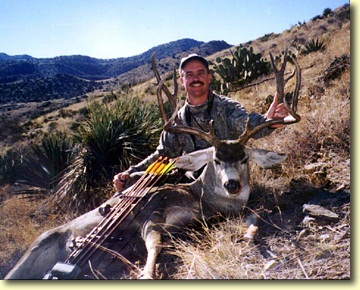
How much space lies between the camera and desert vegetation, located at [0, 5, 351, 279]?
2432 mm

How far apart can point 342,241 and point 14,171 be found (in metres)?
6.68

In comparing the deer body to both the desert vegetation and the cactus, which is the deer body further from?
the cactus

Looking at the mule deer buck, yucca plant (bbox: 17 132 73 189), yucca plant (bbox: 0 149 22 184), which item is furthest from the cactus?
the mule deer buck

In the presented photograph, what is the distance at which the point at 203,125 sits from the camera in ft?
13.1

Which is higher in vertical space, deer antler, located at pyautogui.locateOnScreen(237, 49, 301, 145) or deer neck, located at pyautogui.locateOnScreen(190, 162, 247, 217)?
deer antler, located at pyautogui.locateOnScreen(237, 49, 301, 145)

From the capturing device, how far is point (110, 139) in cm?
499

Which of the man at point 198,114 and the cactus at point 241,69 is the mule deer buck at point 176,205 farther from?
the cactus at point 241,69

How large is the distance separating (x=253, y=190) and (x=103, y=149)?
2.29 metres

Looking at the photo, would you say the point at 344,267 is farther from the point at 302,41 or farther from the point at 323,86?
the point at 302,41

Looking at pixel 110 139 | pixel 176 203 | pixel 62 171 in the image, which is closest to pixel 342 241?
pixel 176 203

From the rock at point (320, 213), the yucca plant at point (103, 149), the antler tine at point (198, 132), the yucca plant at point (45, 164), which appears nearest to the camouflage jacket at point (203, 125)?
the antler tine at point (198, 132)

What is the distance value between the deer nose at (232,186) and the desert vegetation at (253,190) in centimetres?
29

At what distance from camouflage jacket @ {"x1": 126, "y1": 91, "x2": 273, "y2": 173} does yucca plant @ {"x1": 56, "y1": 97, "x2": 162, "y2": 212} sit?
857 millimetres

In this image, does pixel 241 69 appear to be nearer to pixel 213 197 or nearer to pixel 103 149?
pixel 103 149
